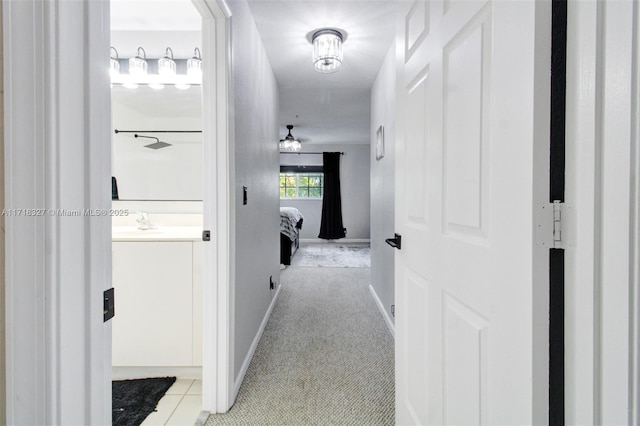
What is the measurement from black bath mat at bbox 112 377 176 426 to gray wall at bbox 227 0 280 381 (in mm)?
458

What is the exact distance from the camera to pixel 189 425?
1.37 metres

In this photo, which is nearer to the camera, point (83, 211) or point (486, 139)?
point (83, 211)

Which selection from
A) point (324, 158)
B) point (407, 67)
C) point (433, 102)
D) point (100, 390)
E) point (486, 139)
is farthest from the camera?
point (324, 158)

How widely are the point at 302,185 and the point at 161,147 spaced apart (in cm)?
505

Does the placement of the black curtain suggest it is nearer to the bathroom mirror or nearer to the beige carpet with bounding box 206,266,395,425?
the beige carpet with bounding box 206,266,395,425

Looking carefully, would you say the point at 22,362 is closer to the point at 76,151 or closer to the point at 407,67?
the point at 76,151

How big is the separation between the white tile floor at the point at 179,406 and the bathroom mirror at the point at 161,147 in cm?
125

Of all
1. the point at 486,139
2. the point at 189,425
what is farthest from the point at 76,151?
the point at 189,425

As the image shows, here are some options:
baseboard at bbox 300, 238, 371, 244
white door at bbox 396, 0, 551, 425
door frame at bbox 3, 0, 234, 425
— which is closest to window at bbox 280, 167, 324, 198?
baseboard at bbox 300, 238, 371, 244

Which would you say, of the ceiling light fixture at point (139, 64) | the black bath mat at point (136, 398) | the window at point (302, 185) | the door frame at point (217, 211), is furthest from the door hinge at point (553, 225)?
the window at point (302, 185)

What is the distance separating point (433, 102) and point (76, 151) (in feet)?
3.19

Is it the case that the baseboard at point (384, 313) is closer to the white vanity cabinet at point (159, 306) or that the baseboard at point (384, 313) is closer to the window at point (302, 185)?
the white vanity cabinet at point (159, 306)

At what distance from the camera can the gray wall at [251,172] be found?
1.57m

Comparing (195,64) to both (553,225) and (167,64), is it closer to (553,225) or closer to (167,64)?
(167,64)
